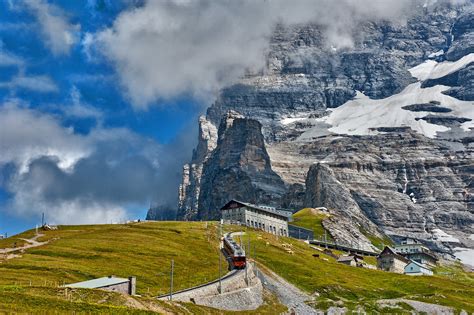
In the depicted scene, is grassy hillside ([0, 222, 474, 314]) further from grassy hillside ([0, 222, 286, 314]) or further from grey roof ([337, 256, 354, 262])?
grey roof ([337, 256, 354, 262])

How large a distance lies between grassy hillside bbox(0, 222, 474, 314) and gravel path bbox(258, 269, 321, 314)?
2782 millimetres

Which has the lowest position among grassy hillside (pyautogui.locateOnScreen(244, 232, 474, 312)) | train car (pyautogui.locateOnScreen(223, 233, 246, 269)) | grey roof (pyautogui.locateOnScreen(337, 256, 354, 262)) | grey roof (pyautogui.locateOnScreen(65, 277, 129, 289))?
grassy hillside (pyautogui.locateOnScreen(244, 232, 474, 312))

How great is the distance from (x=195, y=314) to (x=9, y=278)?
94.1 feet

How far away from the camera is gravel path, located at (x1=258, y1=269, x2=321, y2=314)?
119 metres

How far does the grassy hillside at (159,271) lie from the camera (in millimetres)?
81438

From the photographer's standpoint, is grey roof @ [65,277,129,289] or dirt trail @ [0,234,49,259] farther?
dirt trail @ [0,234,49,259]

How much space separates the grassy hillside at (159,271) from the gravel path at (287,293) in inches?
110

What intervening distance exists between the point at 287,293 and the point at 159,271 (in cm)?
2398

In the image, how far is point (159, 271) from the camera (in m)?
118

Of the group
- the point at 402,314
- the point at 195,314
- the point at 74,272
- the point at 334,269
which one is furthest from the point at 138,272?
the point at 334,269

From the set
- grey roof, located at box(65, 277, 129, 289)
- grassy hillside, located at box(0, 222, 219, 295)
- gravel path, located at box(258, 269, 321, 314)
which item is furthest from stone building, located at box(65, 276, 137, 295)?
gravel path, located at box(258, 269, 321, 314)

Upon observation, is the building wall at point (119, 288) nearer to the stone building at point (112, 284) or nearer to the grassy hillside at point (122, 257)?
the stone building at point (112, 284)

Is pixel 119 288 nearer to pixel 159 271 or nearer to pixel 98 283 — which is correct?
pixel 98 283

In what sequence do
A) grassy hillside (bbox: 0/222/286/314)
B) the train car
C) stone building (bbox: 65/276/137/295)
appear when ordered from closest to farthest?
1. grassy hillside (bbox: 0/222/286/314)
2. stone building (bbox: 65/276/137/295)
3. the train car
